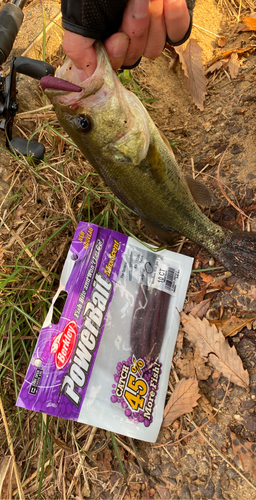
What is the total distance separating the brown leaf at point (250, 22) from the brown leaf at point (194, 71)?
0.47 metres

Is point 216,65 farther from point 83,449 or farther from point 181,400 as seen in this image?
point 83,449

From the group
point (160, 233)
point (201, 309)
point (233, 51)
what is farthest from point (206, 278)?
point (233, 51)

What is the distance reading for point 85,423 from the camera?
2.23 m

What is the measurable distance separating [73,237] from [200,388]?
1.57m

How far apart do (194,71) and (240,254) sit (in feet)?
6.31

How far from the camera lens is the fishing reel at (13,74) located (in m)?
2.64

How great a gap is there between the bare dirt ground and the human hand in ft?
3.41

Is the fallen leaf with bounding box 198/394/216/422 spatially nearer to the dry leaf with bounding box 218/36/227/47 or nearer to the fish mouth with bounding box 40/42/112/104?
the fish mouth with bounding box 40/42/112/104

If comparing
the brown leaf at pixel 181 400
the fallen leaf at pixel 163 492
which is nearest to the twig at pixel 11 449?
the fallen leaf at pixel 163 492

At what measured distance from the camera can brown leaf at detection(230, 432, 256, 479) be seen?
1.93m

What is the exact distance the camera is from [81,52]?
1497 millimetres

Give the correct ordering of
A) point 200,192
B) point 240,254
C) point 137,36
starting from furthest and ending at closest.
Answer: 1. point 200,192
2. point 240,254
3. point 137,36

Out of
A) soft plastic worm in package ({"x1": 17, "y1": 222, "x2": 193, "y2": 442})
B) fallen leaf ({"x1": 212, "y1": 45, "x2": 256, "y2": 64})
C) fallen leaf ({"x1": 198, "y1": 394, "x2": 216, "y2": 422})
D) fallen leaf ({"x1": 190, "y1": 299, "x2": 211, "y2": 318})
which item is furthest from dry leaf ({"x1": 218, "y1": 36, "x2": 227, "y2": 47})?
fallen leaf ({"x1": 198, "y1": 394, "x2": 216, "y2": 422})

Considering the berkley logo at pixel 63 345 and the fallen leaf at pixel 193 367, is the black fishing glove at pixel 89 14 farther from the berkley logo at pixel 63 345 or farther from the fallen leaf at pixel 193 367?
the fallen leaf at pixel 193 367
